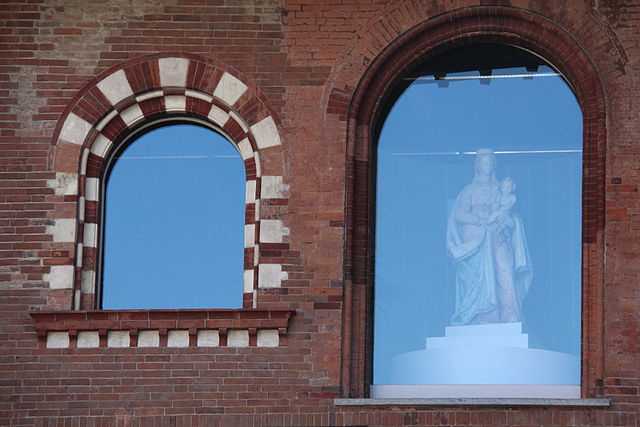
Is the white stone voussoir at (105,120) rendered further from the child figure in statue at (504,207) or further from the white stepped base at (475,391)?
the child figure in statue at (504,207)

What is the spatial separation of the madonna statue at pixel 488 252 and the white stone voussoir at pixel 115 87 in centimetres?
359

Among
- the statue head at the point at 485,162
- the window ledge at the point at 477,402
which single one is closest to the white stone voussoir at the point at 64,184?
the window ledge at the point at 477,402

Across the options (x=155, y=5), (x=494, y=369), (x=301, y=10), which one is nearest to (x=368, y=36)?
(x=301, y=10)

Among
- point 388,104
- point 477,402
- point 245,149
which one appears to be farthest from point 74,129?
point 477,402

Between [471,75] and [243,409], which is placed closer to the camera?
[243,409]

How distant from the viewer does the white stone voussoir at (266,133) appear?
21.7m

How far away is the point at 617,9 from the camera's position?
21625 mm

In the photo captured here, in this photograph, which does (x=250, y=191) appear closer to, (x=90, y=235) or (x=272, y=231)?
(x=272, y=231)

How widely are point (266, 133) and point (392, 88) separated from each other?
140cm

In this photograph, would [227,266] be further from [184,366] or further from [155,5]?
[155,5]

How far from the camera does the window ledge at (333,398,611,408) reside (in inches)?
806

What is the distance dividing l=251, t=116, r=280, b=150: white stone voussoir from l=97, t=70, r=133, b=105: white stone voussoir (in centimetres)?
140

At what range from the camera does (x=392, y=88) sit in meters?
22.0

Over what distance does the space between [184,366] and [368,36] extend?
3.88 metres
